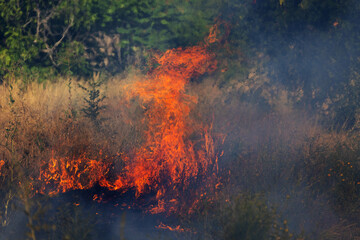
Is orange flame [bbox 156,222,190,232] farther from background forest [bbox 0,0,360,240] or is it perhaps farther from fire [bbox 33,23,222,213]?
fire [bbox 33,23,222,213]

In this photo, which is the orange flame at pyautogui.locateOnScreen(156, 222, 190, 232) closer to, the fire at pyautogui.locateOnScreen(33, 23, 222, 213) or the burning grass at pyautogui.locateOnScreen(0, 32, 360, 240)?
the burning grass at pyautogui.locateOnScreen(0, 32, 360, 240)

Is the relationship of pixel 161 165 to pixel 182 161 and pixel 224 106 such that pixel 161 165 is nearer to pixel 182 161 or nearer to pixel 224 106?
pixel 182 161

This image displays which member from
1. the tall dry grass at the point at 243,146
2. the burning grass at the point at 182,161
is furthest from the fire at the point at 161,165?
the tall dry grass at the point at 243,146

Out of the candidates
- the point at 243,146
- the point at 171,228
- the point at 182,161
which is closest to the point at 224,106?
the point at 243,146

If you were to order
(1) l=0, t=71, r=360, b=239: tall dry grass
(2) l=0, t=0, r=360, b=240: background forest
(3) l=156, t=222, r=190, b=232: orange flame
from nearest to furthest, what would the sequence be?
1. (2) l=0, t=0, r=360, b=240: background forest
2. (3) l=156, t=222, r=190, b=232: orange flame
3. (1) l=0, t=71, r=360, b=239: tall dry grass

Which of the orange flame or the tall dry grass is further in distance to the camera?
the tall dry grass

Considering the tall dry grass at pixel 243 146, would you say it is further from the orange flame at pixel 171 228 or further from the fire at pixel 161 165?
the orange flame at pixel 171 228

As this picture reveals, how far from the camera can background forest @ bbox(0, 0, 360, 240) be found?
5.03 metres

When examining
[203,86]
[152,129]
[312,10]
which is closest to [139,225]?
[152,129]

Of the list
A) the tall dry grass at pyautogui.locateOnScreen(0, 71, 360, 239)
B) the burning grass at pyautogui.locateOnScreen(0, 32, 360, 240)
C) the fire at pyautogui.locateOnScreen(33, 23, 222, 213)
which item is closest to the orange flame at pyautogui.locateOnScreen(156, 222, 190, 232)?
the burning grass at pyautogui.locateOnScreen(0, 32, 360, 240)

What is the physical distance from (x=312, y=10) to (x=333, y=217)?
449 centimetres

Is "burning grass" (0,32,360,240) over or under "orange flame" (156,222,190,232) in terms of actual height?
over

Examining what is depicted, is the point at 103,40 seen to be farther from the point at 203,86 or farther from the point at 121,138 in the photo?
the point at 121,138

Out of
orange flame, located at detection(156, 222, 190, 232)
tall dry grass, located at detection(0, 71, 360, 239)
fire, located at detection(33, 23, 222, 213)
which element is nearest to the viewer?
orange flame, located at detection(156, 222, 190, 232)
